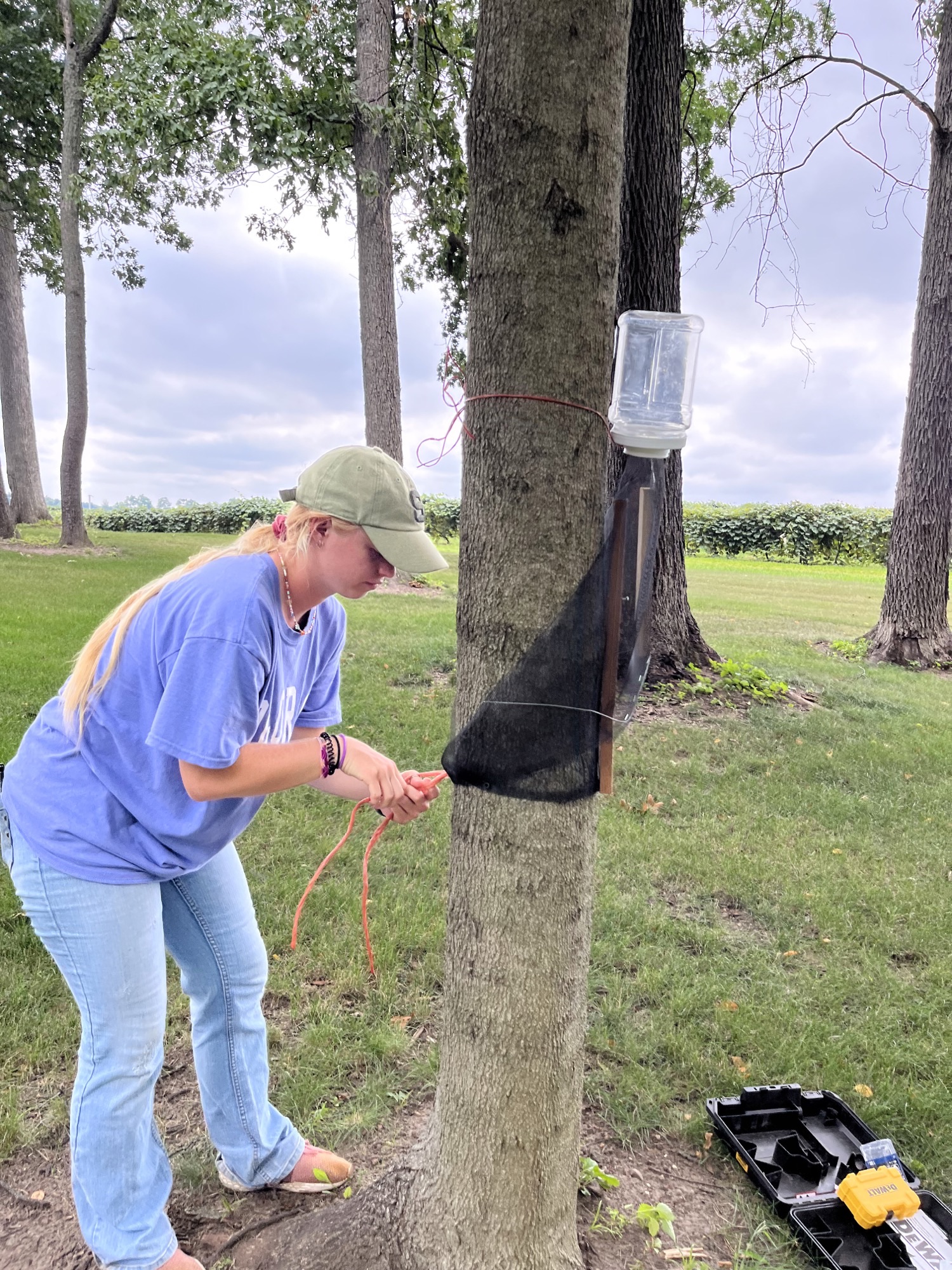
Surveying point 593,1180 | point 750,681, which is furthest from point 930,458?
point 593,1180

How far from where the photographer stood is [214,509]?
25.0 metres

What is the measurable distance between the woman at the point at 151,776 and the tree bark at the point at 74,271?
1358cm

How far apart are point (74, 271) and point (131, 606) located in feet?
46.7

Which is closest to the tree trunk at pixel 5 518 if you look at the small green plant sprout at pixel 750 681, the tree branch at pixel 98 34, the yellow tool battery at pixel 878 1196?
the tree branch at pixel 98 34

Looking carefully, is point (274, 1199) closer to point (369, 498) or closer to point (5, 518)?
point (369, 498)

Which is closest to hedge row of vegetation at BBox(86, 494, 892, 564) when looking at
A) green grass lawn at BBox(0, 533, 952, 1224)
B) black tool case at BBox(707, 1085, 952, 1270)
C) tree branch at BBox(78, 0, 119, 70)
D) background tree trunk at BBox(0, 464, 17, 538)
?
background tree trunk at BBox(0, 464, 17, 538)

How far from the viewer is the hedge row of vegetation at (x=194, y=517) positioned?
23203mm

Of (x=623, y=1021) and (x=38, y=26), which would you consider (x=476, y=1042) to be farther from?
(x=38, y=26)

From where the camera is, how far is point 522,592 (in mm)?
1494

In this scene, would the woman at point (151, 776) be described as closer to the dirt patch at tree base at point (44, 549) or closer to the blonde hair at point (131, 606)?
the blonde hair at point (131, 606)

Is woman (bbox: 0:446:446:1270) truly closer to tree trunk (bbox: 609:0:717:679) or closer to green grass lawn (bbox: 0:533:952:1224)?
green grass lawn (bbox: 0:533:952:1224)

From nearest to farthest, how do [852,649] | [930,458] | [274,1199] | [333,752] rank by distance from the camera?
[333,752], [274,1199], [930,458], [852,649]

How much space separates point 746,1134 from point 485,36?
2.63 metres

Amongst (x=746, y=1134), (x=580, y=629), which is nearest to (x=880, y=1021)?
(x=746, y=1134)
